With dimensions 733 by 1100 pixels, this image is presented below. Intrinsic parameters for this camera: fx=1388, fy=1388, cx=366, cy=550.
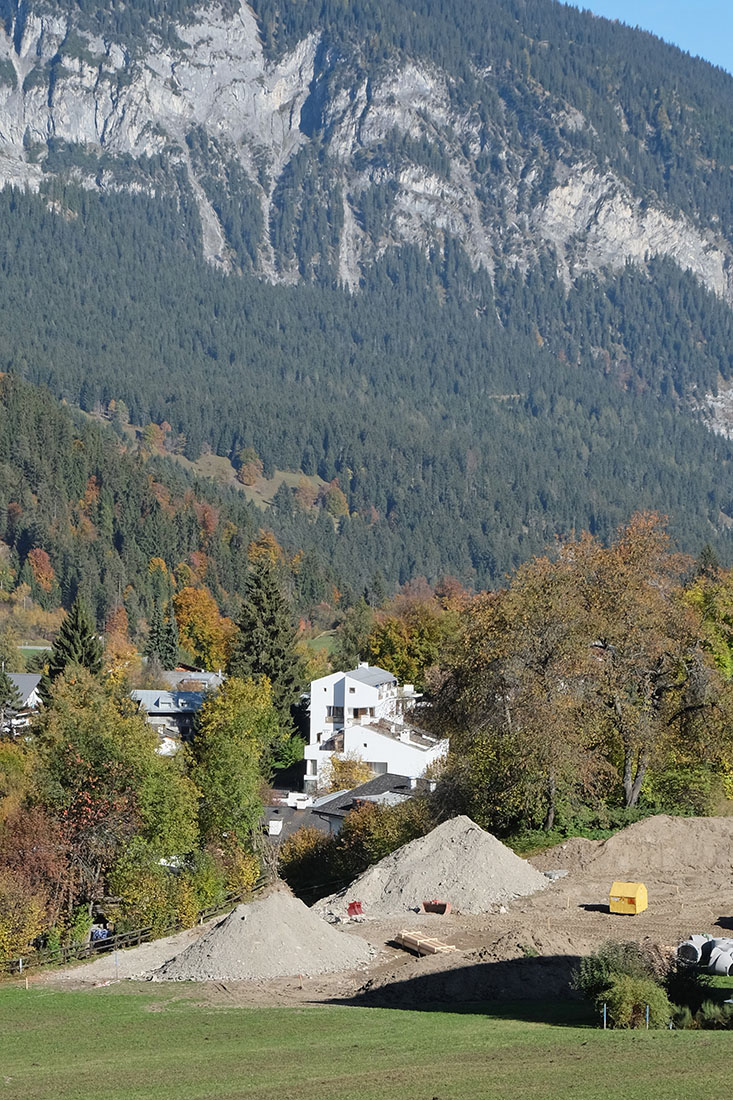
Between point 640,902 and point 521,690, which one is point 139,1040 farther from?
point 521,690

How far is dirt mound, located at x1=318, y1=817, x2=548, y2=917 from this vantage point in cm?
4297

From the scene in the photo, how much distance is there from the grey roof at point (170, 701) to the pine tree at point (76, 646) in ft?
34.5

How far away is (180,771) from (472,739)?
50.2ft

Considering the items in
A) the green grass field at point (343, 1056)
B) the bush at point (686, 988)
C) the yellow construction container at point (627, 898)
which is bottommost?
the green grass field at point (343, 1056)

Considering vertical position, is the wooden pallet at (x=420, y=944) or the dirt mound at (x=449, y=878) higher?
the dirt mound at (x=449, y=878)

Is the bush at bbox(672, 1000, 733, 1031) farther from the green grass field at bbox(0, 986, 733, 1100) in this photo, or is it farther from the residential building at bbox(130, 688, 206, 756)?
the residential building at bbox(130, 688, 206, 756)

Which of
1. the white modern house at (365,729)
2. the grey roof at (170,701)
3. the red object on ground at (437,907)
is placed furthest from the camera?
the grey roof at (170,701)

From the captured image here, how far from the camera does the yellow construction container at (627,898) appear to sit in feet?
130

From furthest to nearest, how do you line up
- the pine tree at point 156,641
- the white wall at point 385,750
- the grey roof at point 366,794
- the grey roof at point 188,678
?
the pine tree at point 156,641 < the grey roof at point 188,678 < the white wall at point 385,750 < the grey roof at point 366,794

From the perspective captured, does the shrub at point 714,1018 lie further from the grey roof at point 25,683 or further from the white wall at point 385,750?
the grey roof at point 25,683

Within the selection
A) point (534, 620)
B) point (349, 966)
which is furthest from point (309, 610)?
point (349, 966)

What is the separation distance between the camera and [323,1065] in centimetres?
2620

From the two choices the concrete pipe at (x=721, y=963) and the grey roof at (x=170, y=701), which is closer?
the concrete pipe at (x=721, y=963)

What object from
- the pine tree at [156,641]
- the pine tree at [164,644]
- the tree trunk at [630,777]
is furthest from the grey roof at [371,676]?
the tree trunk at [630,777]
